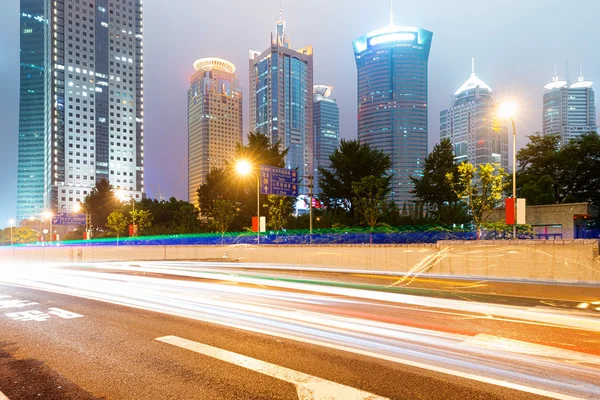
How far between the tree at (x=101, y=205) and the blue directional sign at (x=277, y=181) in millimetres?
74323

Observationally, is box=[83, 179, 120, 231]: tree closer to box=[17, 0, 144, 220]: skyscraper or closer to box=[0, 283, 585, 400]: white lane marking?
box=[17, 0, 144, 220]: skyscraper

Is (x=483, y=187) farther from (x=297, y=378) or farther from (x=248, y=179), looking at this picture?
(x=248, y=179)

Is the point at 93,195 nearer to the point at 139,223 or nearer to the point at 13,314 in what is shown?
the point at 139,223

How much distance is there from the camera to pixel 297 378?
5363 mm

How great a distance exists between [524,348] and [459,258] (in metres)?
13.1

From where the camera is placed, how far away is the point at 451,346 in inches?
266

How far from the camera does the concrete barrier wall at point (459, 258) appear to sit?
52.3ft

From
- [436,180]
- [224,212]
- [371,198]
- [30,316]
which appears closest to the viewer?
[30,316]

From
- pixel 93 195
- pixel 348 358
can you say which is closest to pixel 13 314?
pixel 348 358

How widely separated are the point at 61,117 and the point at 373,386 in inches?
7929

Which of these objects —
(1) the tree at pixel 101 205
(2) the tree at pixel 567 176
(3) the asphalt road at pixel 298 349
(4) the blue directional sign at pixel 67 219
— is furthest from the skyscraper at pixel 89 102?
(3) the asphalt road at pixel 298 349

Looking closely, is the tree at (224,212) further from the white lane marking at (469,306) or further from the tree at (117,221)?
the white lane marking at (469,306)

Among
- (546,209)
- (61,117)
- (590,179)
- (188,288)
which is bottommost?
(188,288)

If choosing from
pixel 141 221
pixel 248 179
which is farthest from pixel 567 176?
pixel 141 221
